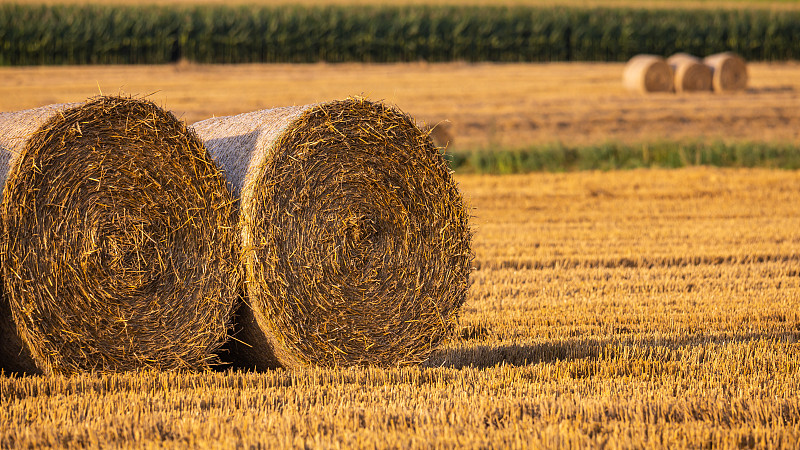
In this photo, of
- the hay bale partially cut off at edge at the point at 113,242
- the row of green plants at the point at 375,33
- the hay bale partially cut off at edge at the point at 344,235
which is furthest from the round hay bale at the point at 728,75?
the hay bale partially cut off at edge at the point at 113,242

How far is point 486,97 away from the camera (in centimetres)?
2750

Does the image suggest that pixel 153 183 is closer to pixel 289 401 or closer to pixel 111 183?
pixel 111 183

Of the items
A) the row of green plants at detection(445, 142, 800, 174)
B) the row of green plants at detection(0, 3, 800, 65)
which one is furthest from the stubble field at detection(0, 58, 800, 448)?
the row of green plants at detection(0, 3, 800, 65)

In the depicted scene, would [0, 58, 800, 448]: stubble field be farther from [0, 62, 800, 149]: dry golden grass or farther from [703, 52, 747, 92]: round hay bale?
[703, 52, 747, 92]: round hay bale

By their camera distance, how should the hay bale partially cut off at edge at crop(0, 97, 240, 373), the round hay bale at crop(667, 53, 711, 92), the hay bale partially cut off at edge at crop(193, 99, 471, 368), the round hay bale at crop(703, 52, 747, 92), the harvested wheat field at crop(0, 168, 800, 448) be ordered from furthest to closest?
the round hay bale at crop(703, 52, 747, 92)
the round hay bale at crop(667, 53, 711, 92)
the hay bale partially cut off at edge at crop(193, 99, 471, 368)
the hay bale partially cut off at edge at crop(0, 97, 240, 373)
the harvested wheat field at crop(0, 168, 800, 448)

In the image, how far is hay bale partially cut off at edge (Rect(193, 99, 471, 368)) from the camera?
6.46 m

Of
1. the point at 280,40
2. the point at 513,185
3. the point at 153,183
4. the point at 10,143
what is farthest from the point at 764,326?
the point at 280,40

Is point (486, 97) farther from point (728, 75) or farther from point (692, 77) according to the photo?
point (728, 75)

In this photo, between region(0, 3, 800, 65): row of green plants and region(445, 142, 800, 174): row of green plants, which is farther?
region(0, 3, 800, 65): row of green plants

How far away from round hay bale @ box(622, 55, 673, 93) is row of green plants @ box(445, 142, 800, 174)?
902 centimetres

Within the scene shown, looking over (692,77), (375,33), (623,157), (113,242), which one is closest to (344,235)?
(113,242)

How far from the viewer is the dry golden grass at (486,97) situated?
22688mm

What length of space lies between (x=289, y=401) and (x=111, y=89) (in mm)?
20120

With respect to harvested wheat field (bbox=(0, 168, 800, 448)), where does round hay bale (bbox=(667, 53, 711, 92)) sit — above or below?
above
